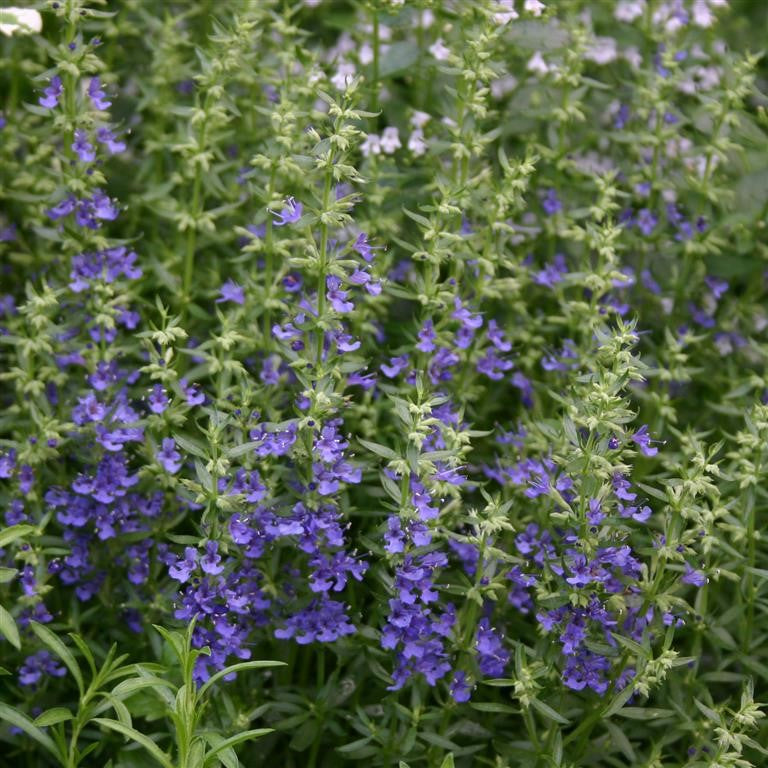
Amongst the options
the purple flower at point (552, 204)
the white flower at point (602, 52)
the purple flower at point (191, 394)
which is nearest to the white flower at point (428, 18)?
the white flower at point (602, 52)

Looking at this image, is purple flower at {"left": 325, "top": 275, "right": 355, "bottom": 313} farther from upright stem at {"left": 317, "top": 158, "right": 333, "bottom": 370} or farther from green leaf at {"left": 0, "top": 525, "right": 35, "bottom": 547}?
green leaf at {"left": 0, "top": 525, "right": 35, "bottom": 547}

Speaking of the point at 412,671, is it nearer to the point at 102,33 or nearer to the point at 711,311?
the point at 711,311

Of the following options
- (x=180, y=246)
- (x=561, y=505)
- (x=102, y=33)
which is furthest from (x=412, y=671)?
(x=102, y=33)

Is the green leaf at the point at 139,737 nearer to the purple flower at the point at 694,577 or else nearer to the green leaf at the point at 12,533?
the green leaf at the point at 12,533

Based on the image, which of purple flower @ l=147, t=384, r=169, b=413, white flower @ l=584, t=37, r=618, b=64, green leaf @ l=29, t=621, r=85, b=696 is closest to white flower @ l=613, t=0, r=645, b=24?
white flower @ l=584, t=37, r=618, b=64

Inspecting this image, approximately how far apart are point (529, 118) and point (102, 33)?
5.61 feet

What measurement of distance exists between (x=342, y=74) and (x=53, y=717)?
2.33 m

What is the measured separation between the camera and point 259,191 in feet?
11.9

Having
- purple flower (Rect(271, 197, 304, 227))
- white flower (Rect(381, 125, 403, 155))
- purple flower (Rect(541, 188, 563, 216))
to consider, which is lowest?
purple flower (Rect(541, 188, 563, 216))

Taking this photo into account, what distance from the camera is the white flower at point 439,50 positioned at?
13.8ft

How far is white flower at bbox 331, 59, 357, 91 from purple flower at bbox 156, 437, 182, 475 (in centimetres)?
129

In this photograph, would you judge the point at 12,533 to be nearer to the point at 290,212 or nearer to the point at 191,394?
the point at 191,394

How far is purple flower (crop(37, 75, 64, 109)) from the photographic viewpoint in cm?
364

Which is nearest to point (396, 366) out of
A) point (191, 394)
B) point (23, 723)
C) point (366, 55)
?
point (191, 394)
